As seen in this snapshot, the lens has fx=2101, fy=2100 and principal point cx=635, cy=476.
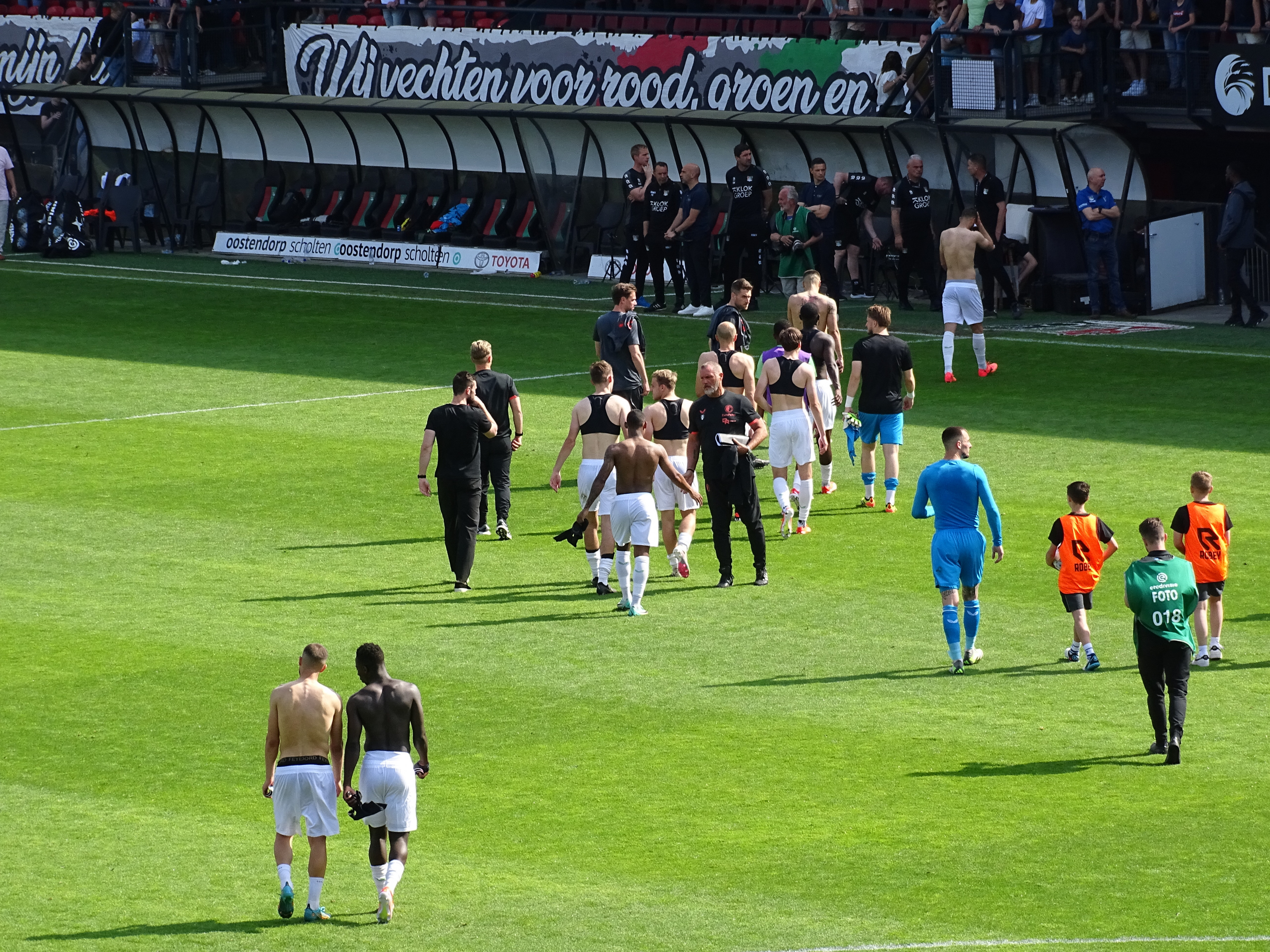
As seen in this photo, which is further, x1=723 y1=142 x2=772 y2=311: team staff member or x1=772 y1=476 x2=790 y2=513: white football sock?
x1=723 y1=142 x2=772 y2=311: team staff member

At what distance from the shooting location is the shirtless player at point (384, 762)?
10.6 metres

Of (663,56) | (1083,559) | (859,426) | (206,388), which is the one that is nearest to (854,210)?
(663,56)

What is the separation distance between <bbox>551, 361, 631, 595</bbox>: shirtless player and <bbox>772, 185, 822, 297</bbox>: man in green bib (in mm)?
15771

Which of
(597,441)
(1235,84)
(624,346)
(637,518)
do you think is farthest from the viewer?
(1235,84)

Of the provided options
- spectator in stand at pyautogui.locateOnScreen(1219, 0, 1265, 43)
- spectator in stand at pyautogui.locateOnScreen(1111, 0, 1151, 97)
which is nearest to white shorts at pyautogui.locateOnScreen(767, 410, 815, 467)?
spectator in stand at pyautogui.locateOnScreen(1219, 0, 1265, 43)

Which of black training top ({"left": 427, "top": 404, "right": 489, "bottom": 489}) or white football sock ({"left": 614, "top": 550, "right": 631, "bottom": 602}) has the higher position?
black training top ({"left": 427, "top": 404, "right": 489, "bottom": 489})

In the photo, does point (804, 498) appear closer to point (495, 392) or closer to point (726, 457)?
point (726, 457)

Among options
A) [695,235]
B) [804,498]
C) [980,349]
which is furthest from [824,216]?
[804,498]

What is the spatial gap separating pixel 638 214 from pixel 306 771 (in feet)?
78.5

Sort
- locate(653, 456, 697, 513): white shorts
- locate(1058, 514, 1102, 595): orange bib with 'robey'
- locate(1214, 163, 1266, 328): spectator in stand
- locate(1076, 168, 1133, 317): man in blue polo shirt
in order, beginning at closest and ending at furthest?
locate(1058, 514, 1102, 595): orange bib with 'robey' → locate(653, 456, 697, 513): white shorts → locate(1214, 163, 1266, 328): spectator in stand → locate(1076, 168, 1133, 317): man in blue polo shirt

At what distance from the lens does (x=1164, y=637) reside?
1282cm

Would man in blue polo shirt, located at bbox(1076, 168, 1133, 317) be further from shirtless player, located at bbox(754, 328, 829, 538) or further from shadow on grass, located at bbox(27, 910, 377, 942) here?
shadow on grass, located at bbox(27, 910, 377, 942)

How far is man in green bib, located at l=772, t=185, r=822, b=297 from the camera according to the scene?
33312 mm

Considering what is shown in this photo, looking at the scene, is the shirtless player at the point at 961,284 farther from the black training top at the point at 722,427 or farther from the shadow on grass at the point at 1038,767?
the shadow on grass at the point at 1038,767
